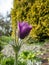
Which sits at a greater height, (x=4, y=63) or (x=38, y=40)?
(x=38, y=40)

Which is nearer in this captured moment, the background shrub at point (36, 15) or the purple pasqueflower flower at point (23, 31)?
the purple pasqueflower flower at point (23, 31)

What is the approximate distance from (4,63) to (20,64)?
11 centimetres

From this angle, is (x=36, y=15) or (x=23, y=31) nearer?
(x=23, y=31)

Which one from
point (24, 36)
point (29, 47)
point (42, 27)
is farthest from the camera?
point (42, 27)

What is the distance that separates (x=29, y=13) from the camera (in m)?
11.9

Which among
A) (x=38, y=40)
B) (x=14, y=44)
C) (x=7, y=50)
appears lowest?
(x=14, y=44)

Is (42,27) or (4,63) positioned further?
(42,27)

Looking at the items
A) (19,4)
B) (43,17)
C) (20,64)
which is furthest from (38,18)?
(20,64)

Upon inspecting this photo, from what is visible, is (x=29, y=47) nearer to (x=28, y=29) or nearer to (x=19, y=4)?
(x=19, y=4)

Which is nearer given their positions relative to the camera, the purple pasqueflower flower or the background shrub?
the purple pasqueflower flower

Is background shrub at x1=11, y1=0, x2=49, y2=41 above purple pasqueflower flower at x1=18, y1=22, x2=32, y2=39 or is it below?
above

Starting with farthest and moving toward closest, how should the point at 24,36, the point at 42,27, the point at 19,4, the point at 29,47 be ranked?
the point at 19,4, the point at 42,27, the point at 29,47, the point at 24,36

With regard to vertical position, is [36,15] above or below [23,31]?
above

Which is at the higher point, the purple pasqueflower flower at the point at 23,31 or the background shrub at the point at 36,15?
the background shrub at the point at 36,15
